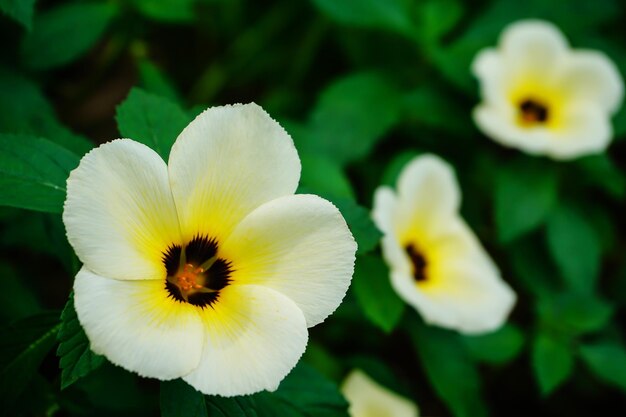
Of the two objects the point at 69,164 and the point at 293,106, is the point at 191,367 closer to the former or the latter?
the point at 69,164

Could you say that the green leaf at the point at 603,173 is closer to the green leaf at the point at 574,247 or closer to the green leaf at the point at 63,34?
the green leaf at the point at 574,247

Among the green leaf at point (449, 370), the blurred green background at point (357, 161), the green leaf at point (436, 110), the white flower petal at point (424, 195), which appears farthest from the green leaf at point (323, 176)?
the green leaf at point (436, 110)

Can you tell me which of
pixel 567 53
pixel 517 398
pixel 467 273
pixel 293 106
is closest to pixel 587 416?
pixel 517 398

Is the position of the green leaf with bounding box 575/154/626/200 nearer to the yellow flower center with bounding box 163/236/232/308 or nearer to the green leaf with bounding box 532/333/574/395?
→ the green leaf with bounding box 532/333/574/395

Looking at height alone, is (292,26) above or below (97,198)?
below

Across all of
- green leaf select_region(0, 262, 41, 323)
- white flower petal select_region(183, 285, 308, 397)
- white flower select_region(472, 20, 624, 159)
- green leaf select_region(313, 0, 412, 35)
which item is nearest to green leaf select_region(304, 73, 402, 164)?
green leaf select_region(313, 0, 412, 35)

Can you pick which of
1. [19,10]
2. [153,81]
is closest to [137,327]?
[19,10]
